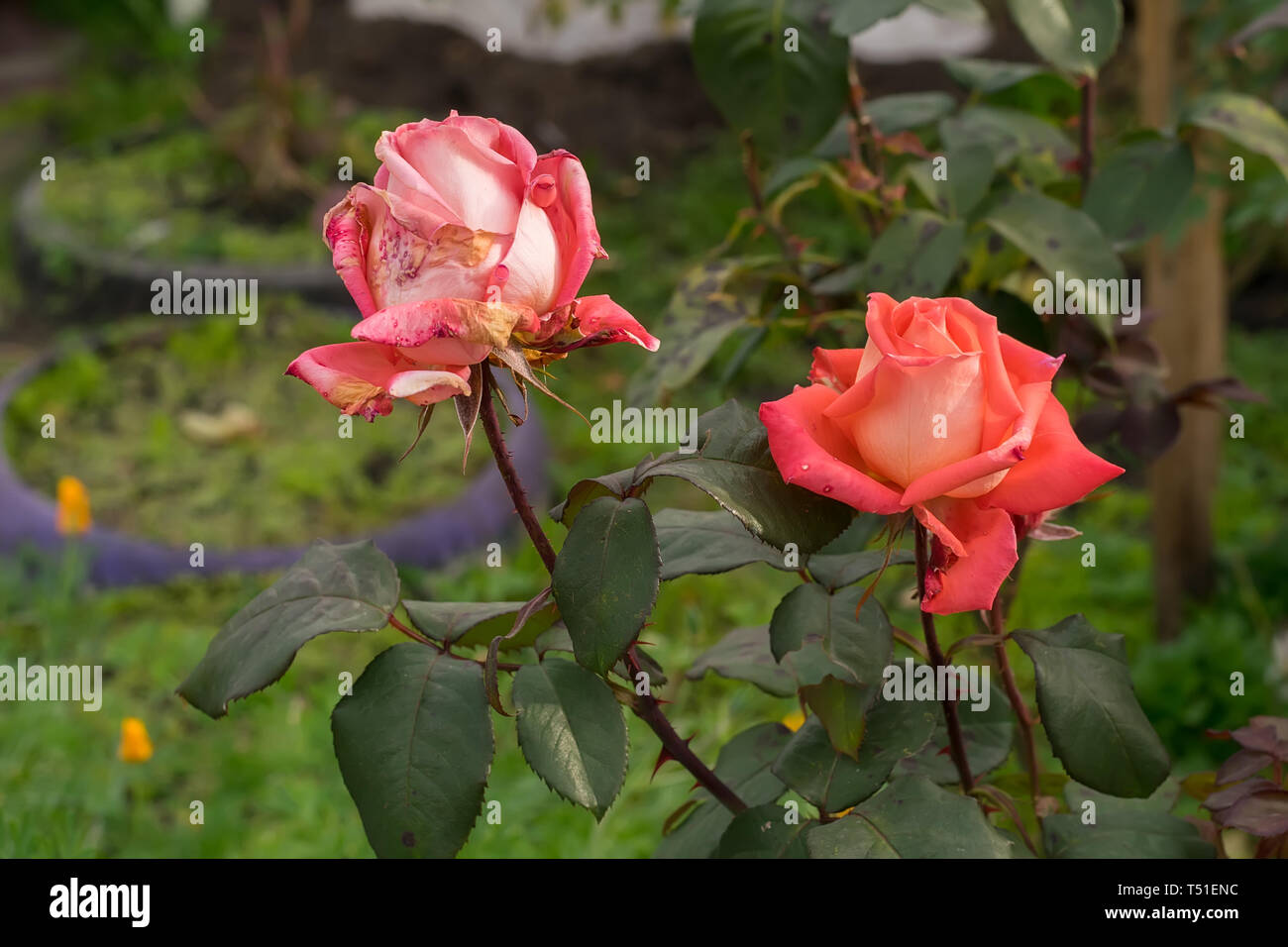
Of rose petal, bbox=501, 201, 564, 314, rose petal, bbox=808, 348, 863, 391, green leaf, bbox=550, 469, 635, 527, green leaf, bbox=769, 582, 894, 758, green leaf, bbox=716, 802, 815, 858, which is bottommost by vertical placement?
green leaf, bbox=716, 802, 815, 858

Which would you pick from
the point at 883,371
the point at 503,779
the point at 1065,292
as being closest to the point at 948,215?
the point at 1065,292

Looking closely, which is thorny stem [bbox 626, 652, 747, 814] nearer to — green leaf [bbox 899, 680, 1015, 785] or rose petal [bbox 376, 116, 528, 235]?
green leaf [bbox 899, 680, 1015, 785]

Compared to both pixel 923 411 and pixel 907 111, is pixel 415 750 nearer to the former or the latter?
pixel 923 411

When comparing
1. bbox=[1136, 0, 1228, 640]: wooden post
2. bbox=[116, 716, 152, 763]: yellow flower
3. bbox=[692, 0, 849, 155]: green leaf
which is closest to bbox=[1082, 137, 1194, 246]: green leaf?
bbox=[692, 0, 849, 155]: green leaf

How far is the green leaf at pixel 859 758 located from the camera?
67 cm

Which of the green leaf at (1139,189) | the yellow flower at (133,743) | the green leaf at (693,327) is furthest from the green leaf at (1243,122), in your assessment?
the yellow flower at (133,743)

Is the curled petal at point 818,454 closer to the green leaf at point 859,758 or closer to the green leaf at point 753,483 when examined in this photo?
the green leaf at point 753,483

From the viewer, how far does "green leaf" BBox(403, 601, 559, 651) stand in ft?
2.29

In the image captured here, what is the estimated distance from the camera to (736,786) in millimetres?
817

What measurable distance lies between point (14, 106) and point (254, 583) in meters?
2.94

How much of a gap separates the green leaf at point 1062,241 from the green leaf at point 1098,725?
321 mm

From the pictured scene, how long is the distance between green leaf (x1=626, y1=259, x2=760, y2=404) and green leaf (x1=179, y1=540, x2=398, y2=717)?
13.4 inches

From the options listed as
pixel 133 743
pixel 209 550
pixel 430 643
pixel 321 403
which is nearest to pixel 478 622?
pixel 430 643

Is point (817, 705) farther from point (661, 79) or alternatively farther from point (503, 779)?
point (661, 79)
